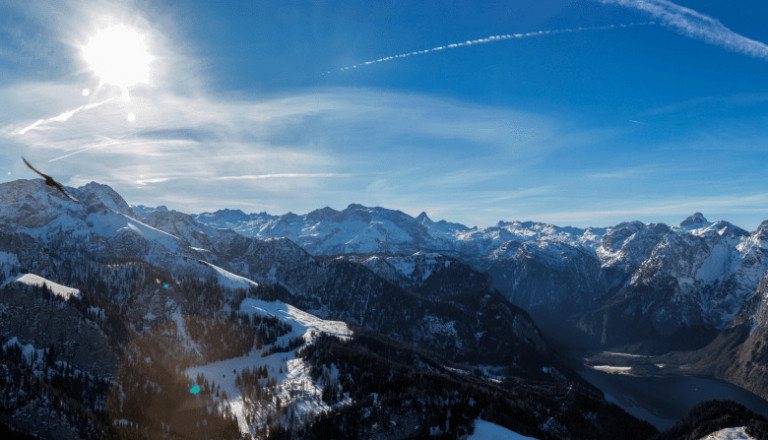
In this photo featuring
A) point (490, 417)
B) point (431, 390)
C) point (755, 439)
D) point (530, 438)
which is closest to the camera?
point (755, 439)

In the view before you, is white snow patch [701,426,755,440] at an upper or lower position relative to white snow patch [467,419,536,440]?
upper

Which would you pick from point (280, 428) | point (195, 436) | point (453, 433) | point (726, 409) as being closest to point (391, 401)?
point (453, 433)

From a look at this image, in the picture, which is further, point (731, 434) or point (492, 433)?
point (492, 433)

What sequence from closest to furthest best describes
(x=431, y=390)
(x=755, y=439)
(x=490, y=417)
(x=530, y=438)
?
(x=755, y=439), (x=530, y=438), (x=490, y=417), (x=431, y=390)

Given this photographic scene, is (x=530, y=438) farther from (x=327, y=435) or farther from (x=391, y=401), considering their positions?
(x=327, y=435)

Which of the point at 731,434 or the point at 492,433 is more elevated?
the point at 731,434

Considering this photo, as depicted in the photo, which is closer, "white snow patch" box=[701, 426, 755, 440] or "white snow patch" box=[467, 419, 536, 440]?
"white snow patch" box=[701, 426, 755, 440]
